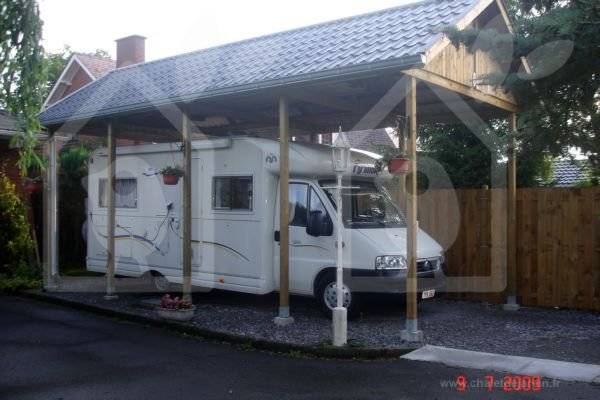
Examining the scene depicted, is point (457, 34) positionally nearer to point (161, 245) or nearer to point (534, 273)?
point (534, 273)

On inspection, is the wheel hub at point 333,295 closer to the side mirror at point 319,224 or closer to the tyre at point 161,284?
the side mirror at point 319,224

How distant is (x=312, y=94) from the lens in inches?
395

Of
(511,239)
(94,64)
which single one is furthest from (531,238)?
(94,64)

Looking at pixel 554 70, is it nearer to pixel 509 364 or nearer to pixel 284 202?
pixel 509 364

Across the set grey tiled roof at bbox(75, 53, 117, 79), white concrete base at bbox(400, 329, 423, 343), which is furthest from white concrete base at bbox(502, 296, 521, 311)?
grey tiled roof at bbox(75, 53, 117, 79)

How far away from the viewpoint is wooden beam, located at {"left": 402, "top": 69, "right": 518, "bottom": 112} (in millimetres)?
8567

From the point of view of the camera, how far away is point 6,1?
5.54m

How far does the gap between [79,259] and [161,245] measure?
20.7 ft

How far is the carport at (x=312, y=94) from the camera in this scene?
847 cm

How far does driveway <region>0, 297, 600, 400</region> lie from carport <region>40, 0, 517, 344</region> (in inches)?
57.9

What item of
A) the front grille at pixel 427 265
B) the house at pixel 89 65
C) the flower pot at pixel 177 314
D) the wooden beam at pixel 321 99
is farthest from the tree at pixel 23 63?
the house at pixel 89 65

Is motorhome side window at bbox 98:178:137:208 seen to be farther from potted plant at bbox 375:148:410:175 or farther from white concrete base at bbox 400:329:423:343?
white concrete base at bbox 400:329:423:343

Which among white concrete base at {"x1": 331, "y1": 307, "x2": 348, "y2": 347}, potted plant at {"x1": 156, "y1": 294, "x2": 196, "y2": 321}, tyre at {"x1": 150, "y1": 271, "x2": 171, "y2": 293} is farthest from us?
tyre at {"x1": 150, "y1": 271, "x2": 171, "y2": 293}

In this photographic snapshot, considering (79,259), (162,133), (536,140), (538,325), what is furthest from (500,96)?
(79,259)
